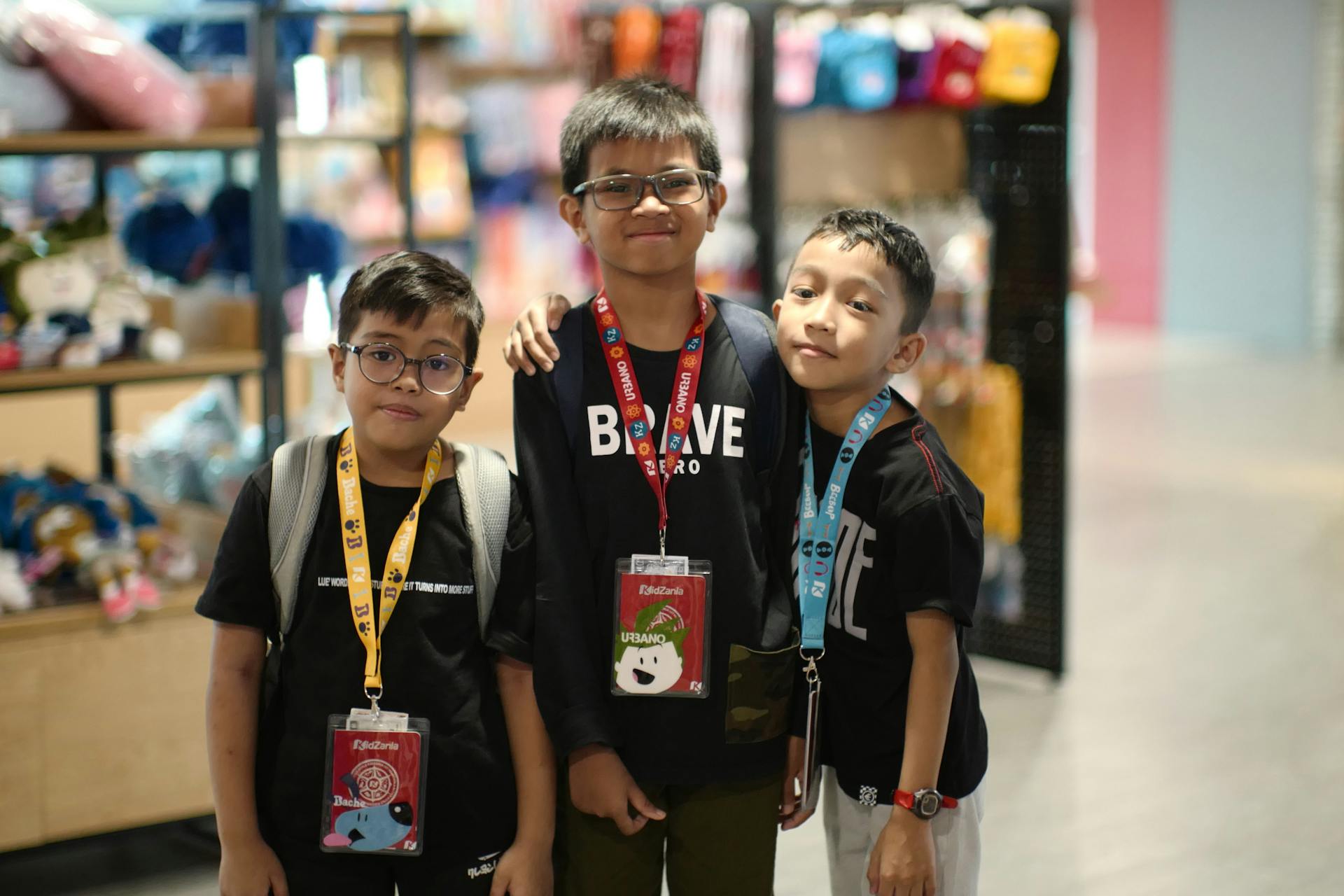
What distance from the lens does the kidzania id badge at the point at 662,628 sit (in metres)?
1.87

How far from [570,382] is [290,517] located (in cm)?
39

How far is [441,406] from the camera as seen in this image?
1.85 m

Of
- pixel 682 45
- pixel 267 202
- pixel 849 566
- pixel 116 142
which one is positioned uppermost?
pixel 682 45

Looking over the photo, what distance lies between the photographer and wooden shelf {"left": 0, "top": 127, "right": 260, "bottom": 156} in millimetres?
2889

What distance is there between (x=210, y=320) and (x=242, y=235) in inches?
8.1

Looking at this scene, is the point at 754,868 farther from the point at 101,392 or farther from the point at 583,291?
the point at 583,291

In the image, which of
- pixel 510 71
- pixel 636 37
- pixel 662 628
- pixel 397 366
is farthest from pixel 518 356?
pixel 510 71

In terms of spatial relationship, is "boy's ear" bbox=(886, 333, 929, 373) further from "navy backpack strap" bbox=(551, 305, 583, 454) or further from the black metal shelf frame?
the black metal shelf frame

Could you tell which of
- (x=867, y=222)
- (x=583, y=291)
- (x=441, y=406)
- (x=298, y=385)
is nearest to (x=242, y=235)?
(x=441, y=406)

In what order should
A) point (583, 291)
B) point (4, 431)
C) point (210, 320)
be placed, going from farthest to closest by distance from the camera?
point (583, 291), point (4, 431), point (210, 320)

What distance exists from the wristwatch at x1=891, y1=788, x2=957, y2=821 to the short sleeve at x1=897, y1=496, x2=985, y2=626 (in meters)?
0.22

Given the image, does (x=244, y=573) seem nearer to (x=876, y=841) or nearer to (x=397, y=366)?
(x=397, y=366)

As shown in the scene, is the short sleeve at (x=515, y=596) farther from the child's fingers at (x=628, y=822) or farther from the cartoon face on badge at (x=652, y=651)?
the child's fingers at (x=628, y=822)

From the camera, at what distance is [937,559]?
1.83 metres
